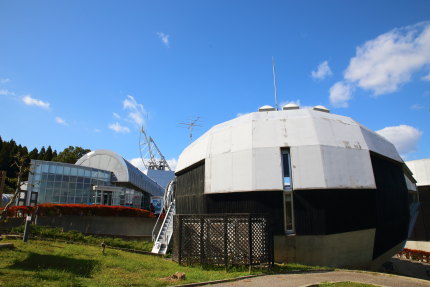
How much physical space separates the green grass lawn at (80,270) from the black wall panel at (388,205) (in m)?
6.73

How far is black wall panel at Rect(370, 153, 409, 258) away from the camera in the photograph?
51.3ft

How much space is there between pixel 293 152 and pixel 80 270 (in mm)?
10533

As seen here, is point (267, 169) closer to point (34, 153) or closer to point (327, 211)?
point (327, 211)

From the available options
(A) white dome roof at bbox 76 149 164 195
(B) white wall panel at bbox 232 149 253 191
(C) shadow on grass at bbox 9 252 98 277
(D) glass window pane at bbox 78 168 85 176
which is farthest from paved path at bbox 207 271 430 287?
(A) white dome roof at bbox 76 149 164 195

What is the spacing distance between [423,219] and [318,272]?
95.3ft

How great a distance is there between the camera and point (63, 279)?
8219mm

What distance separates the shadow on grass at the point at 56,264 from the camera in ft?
30.8

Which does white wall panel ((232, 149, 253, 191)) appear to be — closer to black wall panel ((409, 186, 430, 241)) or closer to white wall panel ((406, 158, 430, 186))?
white wall panel ((406, 158, 430, 186))

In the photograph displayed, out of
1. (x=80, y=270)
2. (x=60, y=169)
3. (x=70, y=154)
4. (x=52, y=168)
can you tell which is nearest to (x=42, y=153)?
(x=70, y=154)

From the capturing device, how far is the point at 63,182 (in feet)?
103

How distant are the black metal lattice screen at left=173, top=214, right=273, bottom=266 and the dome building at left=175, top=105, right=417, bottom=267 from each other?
2.11m

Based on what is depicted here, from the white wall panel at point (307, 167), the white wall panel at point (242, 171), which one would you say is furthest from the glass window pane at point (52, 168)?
the white wall panel at point (307, 167)

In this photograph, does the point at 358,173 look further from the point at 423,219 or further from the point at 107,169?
the point at 107,169

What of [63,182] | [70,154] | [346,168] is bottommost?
[346,168]
